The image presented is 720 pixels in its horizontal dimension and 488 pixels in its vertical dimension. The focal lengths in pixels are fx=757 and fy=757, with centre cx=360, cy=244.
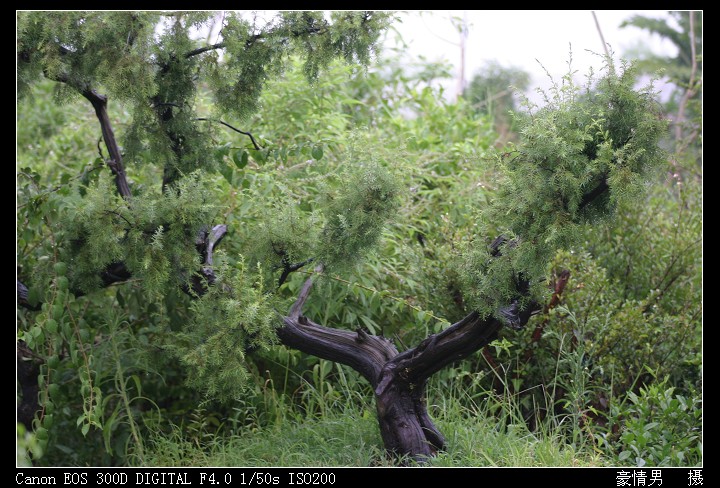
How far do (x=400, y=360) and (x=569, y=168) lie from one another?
105 cm

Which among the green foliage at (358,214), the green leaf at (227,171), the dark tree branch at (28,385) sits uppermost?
the green leaf at (227,171)

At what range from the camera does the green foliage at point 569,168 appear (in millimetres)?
2703

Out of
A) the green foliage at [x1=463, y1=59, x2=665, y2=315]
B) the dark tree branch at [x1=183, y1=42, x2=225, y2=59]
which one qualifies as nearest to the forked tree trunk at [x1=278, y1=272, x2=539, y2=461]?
the green foliage at [x1=463, y1=59, x2=665, y2=315]

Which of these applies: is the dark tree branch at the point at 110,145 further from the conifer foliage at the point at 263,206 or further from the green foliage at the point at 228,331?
the green foliage at the point at 228,331

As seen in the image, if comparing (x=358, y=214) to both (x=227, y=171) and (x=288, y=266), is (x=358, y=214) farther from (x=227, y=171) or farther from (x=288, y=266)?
(x=227, y=171)

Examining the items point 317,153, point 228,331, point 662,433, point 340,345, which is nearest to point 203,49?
point 317,153

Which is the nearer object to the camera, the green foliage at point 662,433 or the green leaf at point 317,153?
the green foliage at point 662,433

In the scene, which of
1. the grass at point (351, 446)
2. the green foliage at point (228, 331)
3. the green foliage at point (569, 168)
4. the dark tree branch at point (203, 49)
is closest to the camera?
the green foliage at point (569, 168)

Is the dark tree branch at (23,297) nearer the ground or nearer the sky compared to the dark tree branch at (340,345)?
nearer the sky

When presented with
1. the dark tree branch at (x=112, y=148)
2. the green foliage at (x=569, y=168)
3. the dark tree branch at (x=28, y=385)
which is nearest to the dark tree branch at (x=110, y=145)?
the dark tree branch at (x=112, y=148)

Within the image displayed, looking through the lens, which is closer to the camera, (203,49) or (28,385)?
(203,49)

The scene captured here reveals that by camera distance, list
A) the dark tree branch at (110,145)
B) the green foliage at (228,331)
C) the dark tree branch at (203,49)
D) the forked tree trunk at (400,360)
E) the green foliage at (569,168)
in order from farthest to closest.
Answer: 1. the dark tree branch at (110,145)
2. the dark tree branch at (203,49)
3. the forked tree trunk at (400,360)
4. the green foliage at (228,331)
5. the green foliage at (569,168)

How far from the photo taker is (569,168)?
9.07 ft

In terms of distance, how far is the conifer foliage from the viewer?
2.78 metres
